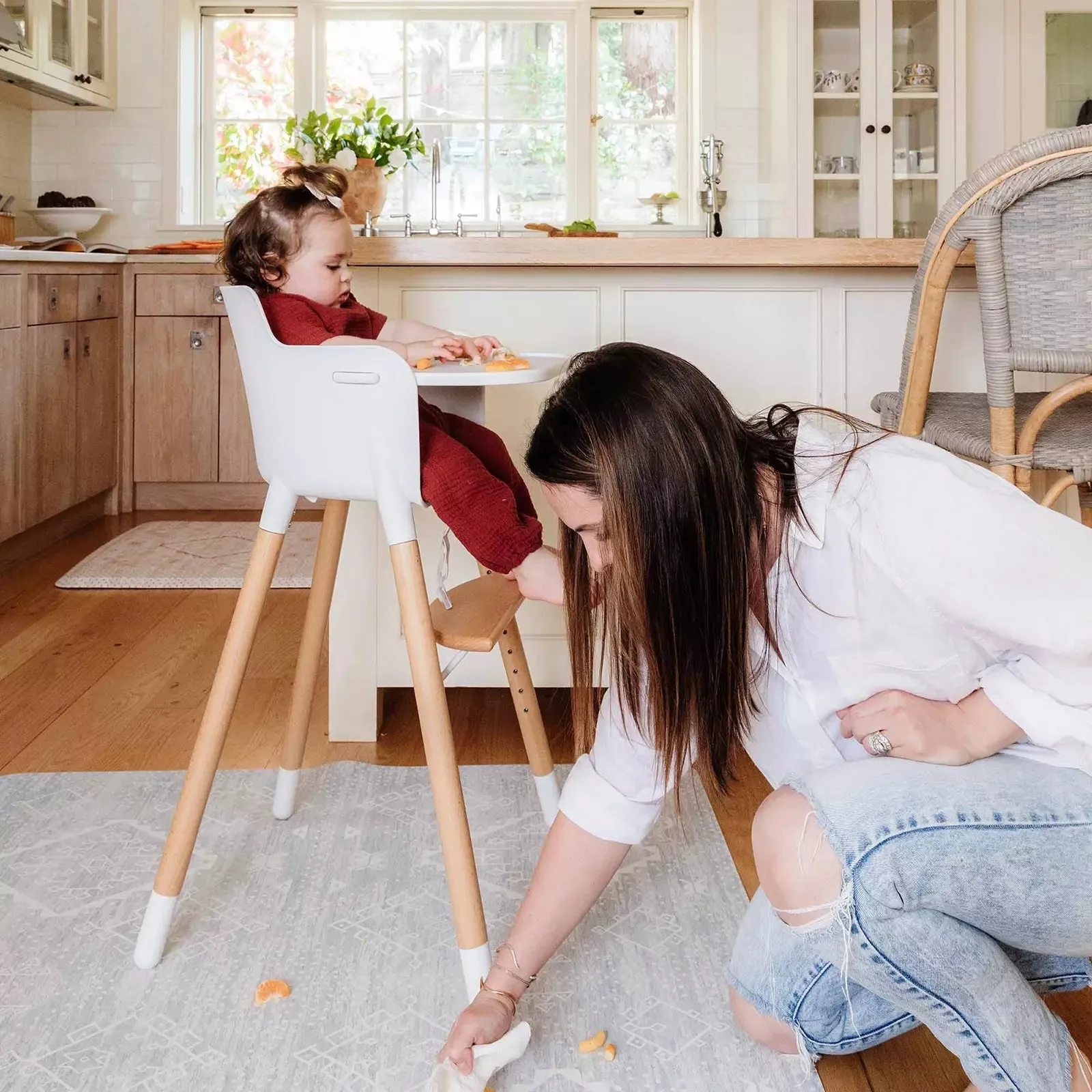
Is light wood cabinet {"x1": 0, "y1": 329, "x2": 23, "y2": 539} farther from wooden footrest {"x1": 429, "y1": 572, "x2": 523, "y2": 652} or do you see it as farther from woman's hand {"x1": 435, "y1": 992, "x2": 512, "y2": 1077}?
woman's hand {"x1": 435, "y1": 992, "x2": 512, "y2": 1077}

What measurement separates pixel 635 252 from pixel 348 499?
808 millimetres

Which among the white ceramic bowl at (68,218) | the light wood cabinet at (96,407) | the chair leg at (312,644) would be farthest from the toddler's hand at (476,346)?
the white ceramic bowl at (68,218)

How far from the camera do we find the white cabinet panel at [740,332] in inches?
88.1

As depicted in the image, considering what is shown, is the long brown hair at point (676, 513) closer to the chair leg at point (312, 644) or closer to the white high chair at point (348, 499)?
the white high chair at point (348, 499)

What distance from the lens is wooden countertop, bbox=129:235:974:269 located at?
2045 mm

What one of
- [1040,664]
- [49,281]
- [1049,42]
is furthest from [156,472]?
[1040,664]

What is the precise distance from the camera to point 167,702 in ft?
8.33

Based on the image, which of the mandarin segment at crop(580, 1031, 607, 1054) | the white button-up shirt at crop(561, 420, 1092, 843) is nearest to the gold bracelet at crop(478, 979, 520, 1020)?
the mandarin segment at crop(580, 1031, 607, 1054)

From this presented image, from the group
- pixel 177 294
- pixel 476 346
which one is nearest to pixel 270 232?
pixel 476 346

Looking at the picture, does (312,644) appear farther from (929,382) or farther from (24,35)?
(24,35)

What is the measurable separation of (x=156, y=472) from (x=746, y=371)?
3220mm

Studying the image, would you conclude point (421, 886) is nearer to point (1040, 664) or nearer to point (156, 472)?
point (1040, 664)

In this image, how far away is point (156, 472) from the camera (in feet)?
15.9

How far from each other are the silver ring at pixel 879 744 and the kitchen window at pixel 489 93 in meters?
4.40
